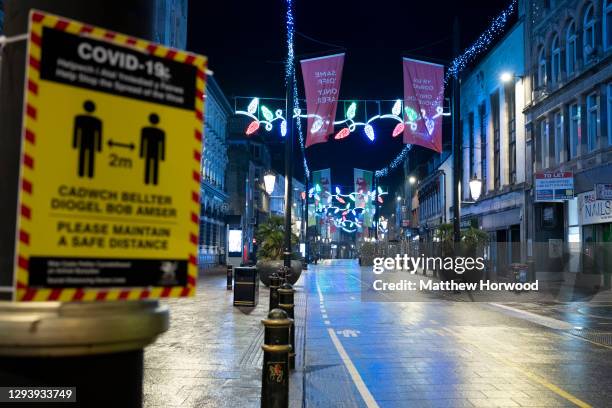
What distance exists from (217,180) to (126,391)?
5536cm

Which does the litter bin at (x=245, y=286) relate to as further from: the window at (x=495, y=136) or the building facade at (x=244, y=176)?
the building facade at (x=244, y=176)

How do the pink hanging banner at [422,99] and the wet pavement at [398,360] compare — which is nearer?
the wet pavement at [398,360]

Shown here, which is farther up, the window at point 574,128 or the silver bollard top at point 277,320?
the window at point 574,128

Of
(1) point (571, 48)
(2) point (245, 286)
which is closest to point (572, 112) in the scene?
(1) point (571, 48)

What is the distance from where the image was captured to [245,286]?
16922 millimetres

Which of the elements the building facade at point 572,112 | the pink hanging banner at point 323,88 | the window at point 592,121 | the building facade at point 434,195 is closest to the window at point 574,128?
the building facade at point 572,112

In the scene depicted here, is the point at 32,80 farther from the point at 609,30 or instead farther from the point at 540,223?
the point at 540,223

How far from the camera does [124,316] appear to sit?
2404 mm

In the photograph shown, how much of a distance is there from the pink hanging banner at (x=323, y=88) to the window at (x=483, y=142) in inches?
1004

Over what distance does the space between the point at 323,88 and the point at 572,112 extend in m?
16.1

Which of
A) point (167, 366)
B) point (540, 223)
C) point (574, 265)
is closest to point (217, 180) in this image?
point (540, 223)

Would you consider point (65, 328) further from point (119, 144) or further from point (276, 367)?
point (276, 367)

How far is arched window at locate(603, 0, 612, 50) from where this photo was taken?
Answer: 24609mm

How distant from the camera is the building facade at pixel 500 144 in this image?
3456 cm
